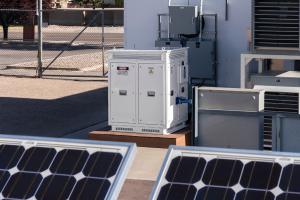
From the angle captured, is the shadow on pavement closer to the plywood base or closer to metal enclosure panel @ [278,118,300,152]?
the plywood base

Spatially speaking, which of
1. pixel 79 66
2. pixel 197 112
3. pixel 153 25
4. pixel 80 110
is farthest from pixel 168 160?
pixel 79 66

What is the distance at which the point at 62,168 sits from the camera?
6.74 metres

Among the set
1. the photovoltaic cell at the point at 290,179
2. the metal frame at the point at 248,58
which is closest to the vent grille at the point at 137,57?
the metal frame at the point at 248,58

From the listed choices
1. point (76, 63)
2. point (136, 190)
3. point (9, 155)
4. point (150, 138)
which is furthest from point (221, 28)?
point (76, 63)

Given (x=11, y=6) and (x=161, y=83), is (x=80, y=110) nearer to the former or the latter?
(x=161, y=83)

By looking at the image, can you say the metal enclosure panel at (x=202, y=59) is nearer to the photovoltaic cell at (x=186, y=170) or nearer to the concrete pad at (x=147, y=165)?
the concrete pad at (x=147, y=165)

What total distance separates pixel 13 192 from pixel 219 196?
1674 millimetres

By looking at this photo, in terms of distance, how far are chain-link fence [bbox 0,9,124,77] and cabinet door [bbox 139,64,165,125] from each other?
33.0 feet

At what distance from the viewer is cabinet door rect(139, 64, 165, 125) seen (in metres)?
14.7

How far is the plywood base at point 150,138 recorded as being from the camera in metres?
14.8

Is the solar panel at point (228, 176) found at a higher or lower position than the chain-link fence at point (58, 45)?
lower

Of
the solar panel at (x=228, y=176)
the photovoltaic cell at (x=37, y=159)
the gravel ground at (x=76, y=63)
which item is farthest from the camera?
the gravel ground at (x=76, y=63)

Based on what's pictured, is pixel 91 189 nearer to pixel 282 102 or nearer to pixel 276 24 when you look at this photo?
pixel 282 102

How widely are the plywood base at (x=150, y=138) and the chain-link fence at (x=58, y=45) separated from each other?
990cm
